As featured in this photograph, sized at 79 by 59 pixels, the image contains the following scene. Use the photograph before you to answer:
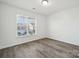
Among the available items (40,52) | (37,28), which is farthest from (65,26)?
(40,52)

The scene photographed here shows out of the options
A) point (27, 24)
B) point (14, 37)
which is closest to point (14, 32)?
point (14, 37)

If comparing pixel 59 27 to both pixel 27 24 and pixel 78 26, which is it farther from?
pixel 27 24

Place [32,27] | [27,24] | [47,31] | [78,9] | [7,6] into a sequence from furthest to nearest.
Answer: [47,31] → [32,27] → [27,24] → [78,9] → [7,6]

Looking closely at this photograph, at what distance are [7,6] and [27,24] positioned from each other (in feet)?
5.24

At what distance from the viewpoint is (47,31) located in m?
5.31

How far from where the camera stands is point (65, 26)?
3857mm

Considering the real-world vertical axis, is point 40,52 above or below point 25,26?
below

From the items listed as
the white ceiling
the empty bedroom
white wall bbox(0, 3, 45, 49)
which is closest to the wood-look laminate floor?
the empty bedroom

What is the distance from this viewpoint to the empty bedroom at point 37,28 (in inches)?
106

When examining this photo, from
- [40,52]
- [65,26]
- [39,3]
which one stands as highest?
[39,3]

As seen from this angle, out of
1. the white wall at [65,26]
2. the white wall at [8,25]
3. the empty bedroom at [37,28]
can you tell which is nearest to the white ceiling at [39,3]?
the empty bedroom at [37,28]

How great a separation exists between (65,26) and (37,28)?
207 cm

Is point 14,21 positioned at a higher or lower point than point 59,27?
higher

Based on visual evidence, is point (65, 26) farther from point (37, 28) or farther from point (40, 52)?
point (40, 52)
